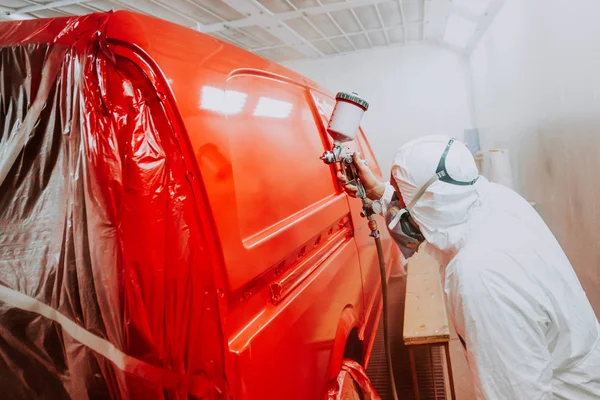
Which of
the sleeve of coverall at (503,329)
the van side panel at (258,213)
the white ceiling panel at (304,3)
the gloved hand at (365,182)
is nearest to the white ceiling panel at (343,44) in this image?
the white ceiling panel at (304,3)

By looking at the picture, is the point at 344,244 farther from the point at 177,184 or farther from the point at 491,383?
the point at 177,184

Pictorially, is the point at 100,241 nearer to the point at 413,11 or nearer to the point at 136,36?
the point at 136,36

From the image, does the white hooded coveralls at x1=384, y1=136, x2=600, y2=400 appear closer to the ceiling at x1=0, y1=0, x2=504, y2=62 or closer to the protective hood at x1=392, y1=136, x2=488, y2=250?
the protective hood at x1=392, y1=136, x2=488, y2=250

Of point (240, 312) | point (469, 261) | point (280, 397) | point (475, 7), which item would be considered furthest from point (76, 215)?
point (475, 7)

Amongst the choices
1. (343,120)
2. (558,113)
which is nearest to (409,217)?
(343,120)

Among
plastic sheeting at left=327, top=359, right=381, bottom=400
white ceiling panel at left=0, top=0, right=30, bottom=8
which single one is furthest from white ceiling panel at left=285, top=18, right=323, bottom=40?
plastic sheeting at left=327, top=359, right=381, bottom=400

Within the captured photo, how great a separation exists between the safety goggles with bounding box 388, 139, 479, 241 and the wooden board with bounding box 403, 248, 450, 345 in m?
0.77

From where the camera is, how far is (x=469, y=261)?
147 cm

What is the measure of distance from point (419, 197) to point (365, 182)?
494 mm

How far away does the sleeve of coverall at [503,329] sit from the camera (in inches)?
53.6

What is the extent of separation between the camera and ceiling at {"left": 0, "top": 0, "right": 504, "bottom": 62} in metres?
4.63

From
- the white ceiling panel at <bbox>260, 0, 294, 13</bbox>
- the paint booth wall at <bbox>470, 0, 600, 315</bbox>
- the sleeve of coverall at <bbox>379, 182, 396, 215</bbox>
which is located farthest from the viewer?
the white ceiling panel at <bbox>260, 0, 294, 13</bbox>

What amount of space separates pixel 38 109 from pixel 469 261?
4.74 ft

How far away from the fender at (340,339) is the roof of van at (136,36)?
1214 mm
